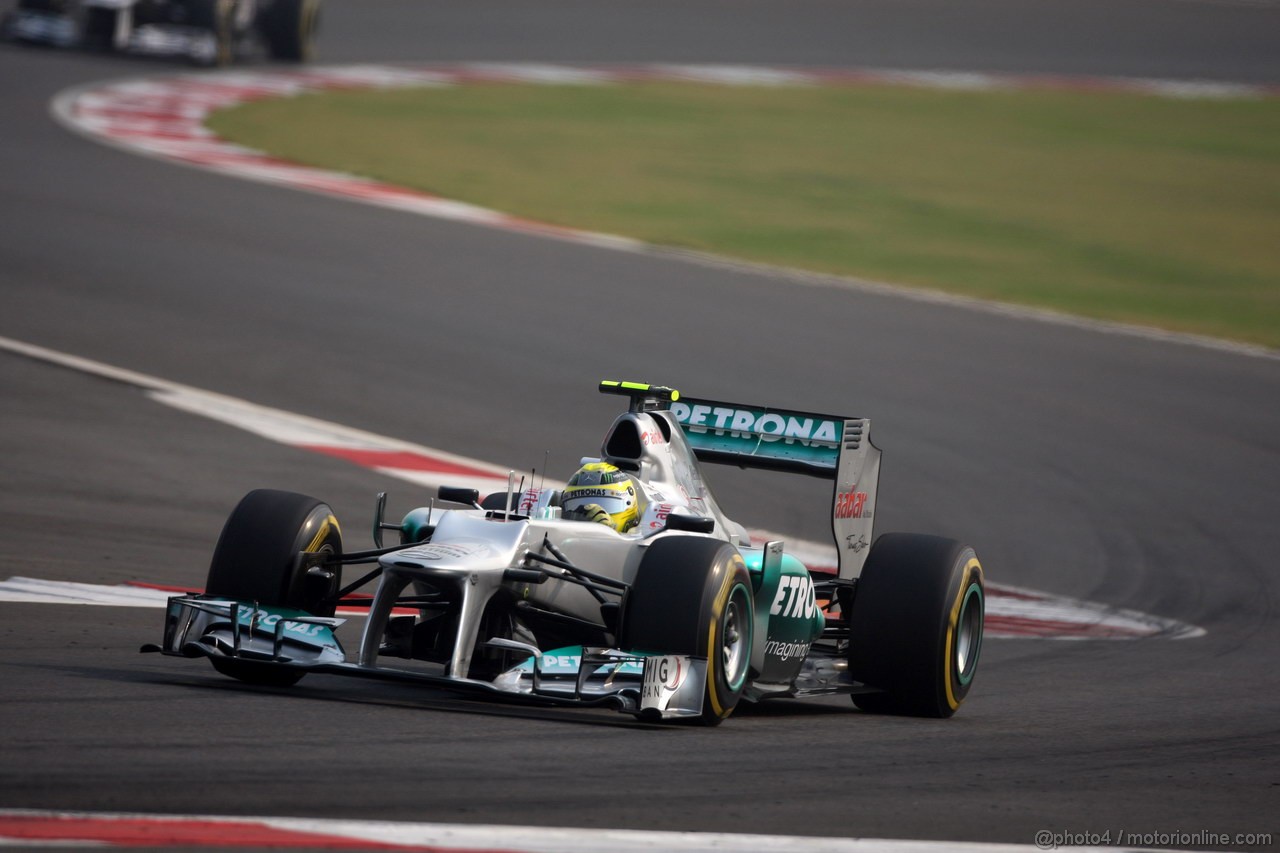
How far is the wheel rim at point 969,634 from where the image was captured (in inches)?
327

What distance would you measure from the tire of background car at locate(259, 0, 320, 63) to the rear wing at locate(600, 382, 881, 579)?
22641 millimetres

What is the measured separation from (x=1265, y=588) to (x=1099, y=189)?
56.8ft

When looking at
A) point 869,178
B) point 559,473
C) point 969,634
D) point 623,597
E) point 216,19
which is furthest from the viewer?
point 216,19

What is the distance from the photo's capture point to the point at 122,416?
13.2m

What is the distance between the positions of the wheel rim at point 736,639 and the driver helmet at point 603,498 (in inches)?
24.2

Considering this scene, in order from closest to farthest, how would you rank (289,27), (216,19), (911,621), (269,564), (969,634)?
1. (269,564)
2. (911,621)
3. (969,634)
4. (216,19)
5. (289,27)

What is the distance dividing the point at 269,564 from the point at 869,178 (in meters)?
21.2

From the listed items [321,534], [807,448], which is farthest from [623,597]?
[807,448]

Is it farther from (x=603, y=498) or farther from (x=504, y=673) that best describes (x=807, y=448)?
(x=504, y=673)

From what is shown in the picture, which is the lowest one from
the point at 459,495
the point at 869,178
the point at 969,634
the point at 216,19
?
the point at 969,634

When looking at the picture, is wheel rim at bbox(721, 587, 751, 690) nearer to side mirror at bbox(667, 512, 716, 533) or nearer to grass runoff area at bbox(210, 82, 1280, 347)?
side mirror at bbox(667, 512, 716, 533)

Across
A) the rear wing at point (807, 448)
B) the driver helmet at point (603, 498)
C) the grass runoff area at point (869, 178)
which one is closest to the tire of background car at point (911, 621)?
the rear wing at point (807, 448)

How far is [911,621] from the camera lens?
8.02m

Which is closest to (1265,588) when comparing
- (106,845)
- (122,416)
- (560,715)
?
(560,715)
